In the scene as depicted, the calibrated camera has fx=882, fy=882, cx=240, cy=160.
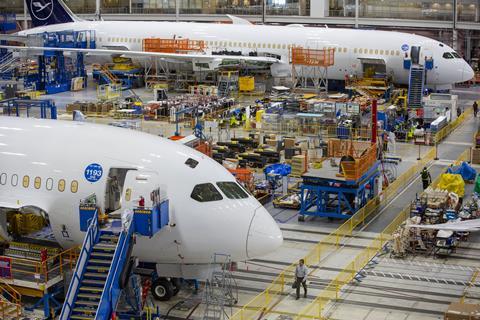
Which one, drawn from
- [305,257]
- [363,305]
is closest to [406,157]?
[305,257]

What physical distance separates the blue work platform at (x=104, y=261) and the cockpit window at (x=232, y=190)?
1.83m

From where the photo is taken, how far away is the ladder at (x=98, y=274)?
22.0m

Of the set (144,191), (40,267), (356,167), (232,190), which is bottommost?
(40,267)

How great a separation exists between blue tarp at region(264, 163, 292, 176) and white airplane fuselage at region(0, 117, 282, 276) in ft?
52.6

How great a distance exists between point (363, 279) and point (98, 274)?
952 centimetres

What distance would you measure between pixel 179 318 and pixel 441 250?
1113 cm

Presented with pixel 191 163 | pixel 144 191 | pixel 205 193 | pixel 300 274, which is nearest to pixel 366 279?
pixel 300 274

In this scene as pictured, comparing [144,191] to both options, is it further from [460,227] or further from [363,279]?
[460,227]

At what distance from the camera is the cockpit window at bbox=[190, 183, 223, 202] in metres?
23.7

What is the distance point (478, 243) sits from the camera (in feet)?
107

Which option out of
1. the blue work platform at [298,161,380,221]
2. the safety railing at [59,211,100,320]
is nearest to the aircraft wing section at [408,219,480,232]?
the blue work platform at [298,161,380,221]

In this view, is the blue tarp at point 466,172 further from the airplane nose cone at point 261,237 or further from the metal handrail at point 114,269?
the metal handrail at point 114,269

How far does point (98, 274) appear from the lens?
22.6 meters

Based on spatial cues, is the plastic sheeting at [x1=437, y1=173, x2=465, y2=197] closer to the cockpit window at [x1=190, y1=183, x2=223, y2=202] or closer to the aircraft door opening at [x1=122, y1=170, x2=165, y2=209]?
the cockpit window at [x1=190, y1=183, x2=223, y2=202]
